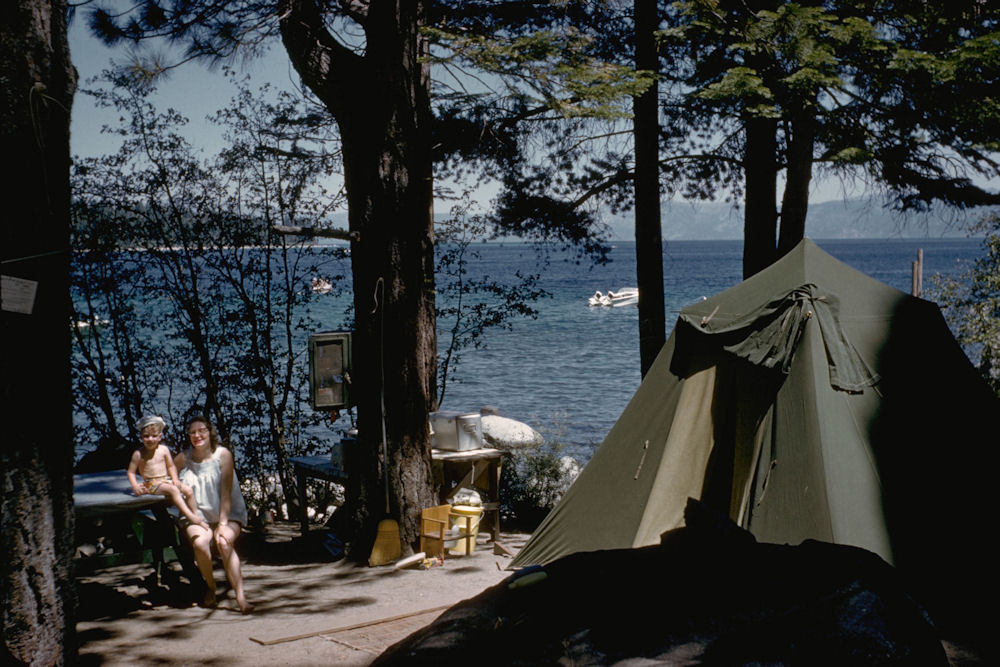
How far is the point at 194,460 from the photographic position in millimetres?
6070

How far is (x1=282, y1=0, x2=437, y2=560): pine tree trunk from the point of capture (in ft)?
22.0

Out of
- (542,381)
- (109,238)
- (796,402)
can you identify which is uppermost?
(109,238)

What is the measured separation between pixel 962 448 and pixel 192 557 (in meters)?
4.93

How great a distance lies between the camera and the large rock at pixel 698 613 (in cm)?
250

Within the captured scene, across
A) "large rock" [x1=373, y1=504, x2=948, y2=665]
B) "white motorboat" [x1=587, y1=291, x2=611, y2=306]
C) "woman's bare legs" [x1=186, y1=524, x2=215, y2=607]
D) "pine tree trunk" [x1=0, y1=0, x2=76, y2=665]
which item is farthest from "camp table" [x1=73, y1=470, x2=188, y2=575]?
"white motorboat" [x1=587, y1=291, x2=611, y2=306]

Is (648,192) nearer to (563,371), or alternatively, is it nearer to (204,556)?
(204,556)

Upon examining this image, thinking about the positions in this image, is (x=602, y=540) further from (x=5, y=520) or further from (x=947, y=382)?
(x=5, y=520)

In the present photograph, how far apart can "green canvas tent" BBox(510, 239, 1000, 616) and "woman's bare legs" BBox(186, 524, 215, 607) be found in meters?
2.28

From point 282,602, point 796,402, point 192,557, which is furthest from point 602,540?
point 192,557

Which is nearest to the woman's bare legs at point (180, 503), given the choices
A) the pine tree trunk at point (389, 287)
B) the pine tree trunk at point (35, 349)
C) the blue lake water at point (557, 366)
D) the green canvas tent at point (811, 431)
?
the pine tree trunk at point (389, 287)

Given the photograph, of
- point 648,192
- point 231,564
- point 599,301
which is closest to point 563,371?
point 648,192

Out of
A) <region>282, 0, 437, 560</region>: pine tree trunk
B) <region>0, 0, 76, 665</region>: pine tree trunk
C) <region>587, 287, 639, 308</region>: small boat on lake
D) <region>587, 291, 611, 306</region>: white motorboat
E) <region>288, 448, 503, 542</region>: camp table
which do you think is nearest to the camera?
<region>0, 0, 76, 665</region>: pine tree trunk

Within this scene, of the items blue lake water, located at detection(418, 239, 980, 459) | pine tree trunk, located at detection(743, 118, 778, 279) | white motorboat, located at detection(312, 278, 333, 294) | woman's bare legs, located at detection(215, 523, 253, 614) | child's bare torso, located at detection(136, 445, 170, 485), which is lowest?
blue lake water, located at detection(418, 239, 980, 459)

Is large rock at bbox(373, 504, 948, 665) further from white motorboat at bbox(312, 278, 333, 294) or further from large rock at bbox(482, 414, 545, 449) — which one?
white motorboat at bbox(312, 278, 333, 294)
